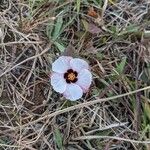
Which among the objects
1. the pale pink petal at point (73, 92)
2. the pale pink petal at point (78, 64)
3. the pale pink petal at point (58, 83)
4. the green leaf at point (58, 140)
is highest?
the pale pink petal at point (78, 64)

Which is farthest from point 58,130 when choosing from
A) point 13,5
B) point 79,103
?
point 13,5

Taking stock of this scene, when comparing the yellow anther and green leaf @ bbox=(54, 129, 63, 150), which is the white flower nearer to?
the yellow anther

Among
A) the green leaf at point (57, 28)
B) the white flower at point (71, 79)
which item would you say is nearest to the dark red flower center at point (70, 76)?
the white flower at point (71, 79)

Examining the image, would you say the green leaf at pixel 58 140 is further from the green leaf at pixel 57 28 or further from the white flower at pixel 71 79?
the green leaf at pixel 57 28

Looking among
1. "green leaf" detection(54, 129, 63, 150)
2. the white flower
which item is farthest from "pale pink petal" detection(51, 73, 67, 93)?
"green leaf" detection(54, 129, 63, 150)

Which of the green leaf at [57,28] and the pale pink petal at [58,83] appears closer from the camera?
the pale pink petal at [58,83]

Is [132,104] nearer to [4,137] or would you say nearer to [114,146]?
[114,146]

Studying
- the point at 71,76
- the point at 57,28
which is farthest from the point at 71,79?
the point at 57,28
